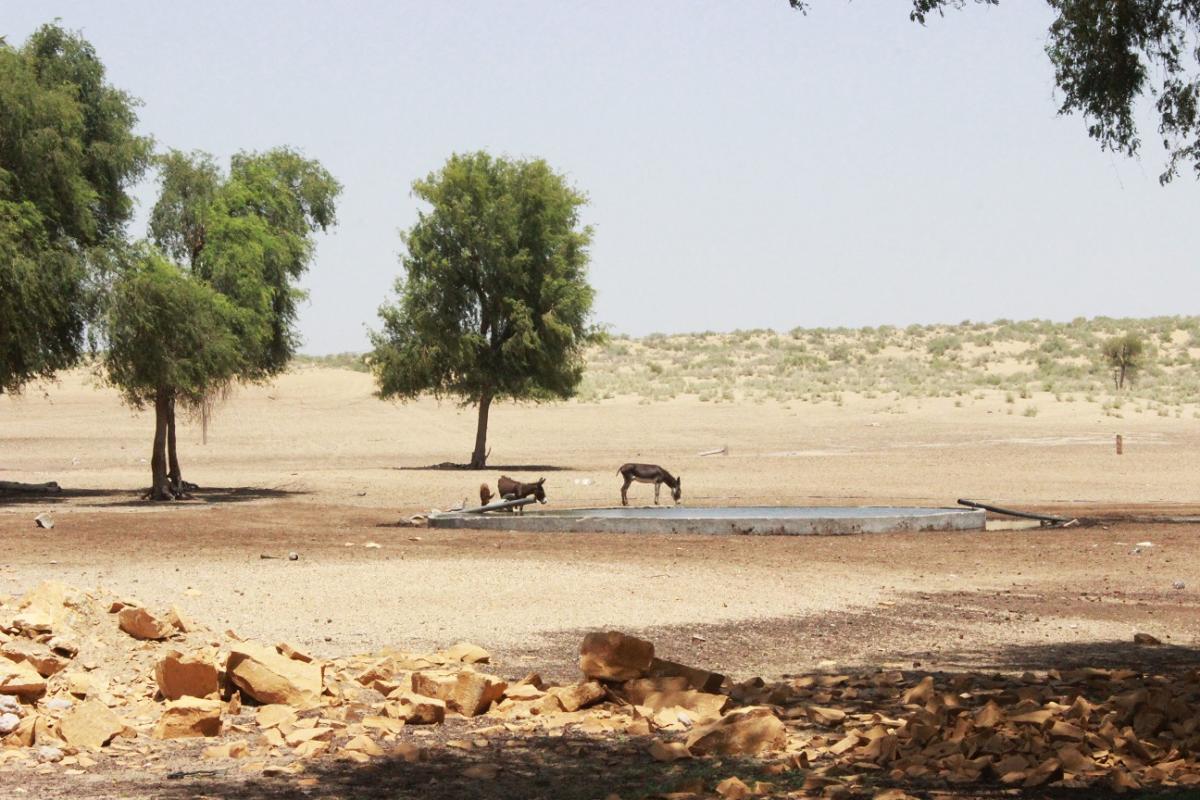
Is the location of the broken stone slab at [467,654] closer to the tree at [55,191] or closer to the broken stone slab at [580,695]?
the broken stone slab at [580,695]

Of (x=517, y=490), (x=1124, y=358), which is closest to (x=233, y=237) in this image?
(x=517, y=490)

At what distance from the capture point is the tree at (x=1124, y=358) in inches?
3319

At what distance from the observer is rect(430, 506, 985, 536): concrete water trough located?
993 inches

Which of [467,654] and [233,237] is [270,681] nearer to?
[467,654]

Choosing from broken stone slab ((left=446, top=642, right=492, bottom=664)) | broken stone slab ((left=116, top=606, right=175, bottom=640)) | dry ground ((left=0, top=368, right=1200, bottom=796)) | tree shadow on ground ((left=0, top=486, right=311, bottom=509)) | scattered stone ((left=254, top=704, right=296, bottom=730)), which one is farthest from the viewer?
tree shadow on ground ((left=0, top=486, right=311, bottom=509))

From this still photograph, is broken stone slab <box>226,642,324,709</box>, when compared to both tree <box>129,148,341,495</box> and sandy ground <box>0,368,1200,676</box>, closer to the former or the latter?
sandy ground <box>0,368,1200,676</box>

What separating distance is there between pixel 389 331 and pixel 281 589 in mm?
34267

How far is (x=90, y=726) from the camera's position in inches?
388

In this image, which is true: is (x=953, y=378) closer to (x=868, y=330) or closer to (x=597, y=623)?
(x=868, y=330)

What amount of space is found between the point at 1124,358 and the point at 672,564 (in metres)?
69.6

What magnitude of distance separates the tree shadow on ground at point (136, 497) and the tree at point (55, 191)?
2.59 meters

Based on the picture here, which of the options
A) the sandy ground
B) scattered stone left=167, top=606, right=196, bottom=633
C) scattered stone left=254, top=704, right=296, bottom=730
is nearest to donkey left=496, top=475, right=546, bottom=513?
the sandy ground

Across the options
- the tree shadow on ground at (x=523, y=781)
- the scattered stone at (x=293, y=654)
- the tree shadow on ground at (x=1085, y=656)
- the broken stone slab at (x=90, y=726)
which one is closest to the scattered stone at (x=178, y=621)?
the scattered stone at (x=293, y=654)

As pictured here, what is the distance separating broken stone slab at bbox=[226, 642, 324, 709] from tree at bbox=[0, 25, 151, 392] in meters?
20.8
